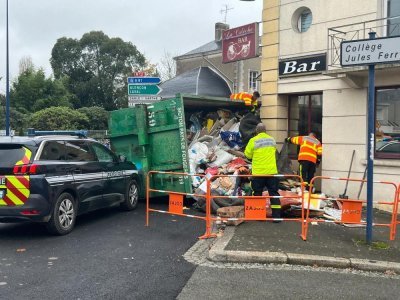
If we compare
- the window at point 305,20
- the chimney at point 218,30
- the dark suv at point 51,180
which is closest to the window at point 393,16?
the window at point 305,20

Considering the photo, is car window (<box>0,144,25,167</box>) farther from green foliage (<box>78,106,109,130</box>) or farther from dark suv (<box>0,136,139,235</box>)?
green foliage (<box>78,106,109,130</box>)

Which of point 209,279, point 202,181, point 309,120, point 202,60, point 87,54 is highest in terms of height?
point 87,54

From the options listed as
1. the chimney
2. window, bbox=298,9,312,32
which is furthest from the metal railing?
the chimney

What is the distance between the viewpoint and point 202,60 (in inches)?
1415

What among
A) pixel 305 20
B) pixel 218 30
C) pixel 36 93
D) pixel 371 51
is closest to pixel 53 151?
pixel 371 51

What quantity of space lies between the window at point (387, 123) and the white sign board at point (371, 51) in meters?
3.74

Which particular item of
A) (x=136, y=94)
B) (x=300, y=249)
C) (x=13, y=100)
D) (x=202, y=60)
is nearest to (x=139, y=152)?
(x=136, y=94)

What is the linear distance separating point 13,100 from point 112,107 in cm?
1235

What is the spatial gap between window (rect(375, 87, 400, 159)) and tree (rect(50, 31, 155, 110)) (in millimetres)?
43118

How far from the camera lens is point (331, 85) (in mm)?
10742

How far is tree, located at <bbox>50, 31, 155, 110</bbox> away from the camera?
2018 inches

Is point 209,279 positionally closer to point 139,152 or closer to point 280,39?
point 139,152

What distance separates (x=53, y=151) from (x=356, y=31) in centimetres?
691

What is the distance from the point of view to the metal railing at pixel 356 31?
388 inches
